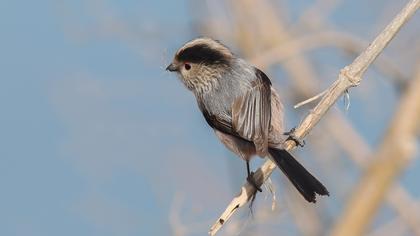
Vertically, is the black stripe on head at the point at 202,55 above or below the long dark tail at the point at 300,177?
above

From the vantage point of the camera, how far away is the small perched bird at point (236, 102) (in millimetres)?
3615

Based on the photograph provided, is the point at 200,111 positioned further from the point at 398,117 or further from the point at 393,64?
the point at 393,64

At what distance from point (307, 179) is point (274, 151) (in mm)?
172

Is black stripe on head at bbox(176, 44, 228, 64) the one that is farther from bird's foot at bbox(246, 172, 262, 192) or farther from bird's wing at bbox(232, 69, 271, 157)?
bird's foot at bbox(246, 172, 262, 192)

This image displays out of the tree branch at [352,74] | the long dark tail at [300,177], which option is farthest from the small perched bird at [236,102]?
the tree branch at [352,74]

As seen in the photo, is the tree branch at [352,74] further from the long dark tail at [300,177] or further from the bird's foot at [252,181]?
the long dark tail at [300,177]

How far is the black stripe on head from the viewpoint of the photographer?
12.8 ft

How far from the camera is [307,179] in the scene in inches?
139

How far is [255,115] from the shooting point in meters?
3.71

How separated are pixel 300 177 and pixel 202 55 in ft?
2.24

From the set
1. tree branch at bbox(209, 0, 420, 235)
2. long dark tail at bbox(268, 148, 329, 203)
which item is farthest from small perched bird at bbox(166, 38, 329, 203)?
tree branch at bbox(209, 0, 420, 235)

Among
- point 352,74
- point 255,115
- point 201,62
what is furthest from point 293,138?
point 201,62

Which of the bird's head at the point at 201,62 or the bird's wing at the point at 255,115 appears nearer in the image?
the bird's wing at the point at 255,115

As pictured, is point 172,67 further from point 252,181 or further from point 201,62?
point 252,181
